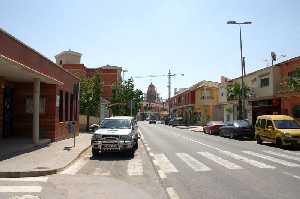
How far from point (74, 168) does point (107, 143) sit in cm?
404

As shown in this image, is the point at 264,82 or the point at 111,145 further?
the point at 264,82

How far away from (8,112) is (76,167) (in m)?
11.7

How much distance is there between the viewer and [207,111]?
277 feet

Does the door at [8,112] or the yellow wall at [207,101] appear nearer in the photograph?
the door at [8,112]

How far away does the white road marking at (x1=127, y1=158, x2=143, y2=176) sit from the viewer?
1388cm

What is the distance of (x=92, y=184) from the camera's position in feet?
37.9

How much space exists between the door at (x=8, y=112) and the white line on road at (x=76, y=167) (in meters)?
8.32

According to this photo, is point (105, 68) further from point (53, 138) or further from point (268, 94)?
point (53, 138)

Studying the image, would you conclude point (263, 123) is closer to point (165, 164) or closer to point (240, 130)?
point (240, 130)

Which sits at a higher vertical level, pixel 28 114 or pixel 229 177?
pixel 28 114

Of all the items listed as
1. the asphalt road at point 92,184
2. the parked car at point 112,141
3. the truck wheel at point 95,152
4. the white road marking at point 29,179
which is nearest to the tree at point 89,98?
the truck wheel at point 95,152

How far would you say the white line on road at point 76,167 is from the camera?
1400 centimetres

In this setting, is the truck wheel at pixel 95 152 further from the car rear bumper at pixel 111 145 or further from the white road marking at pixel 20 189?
the white road marking at pixel 20 189

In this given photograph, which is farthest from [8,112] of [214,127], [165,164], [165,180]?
[214,127]
